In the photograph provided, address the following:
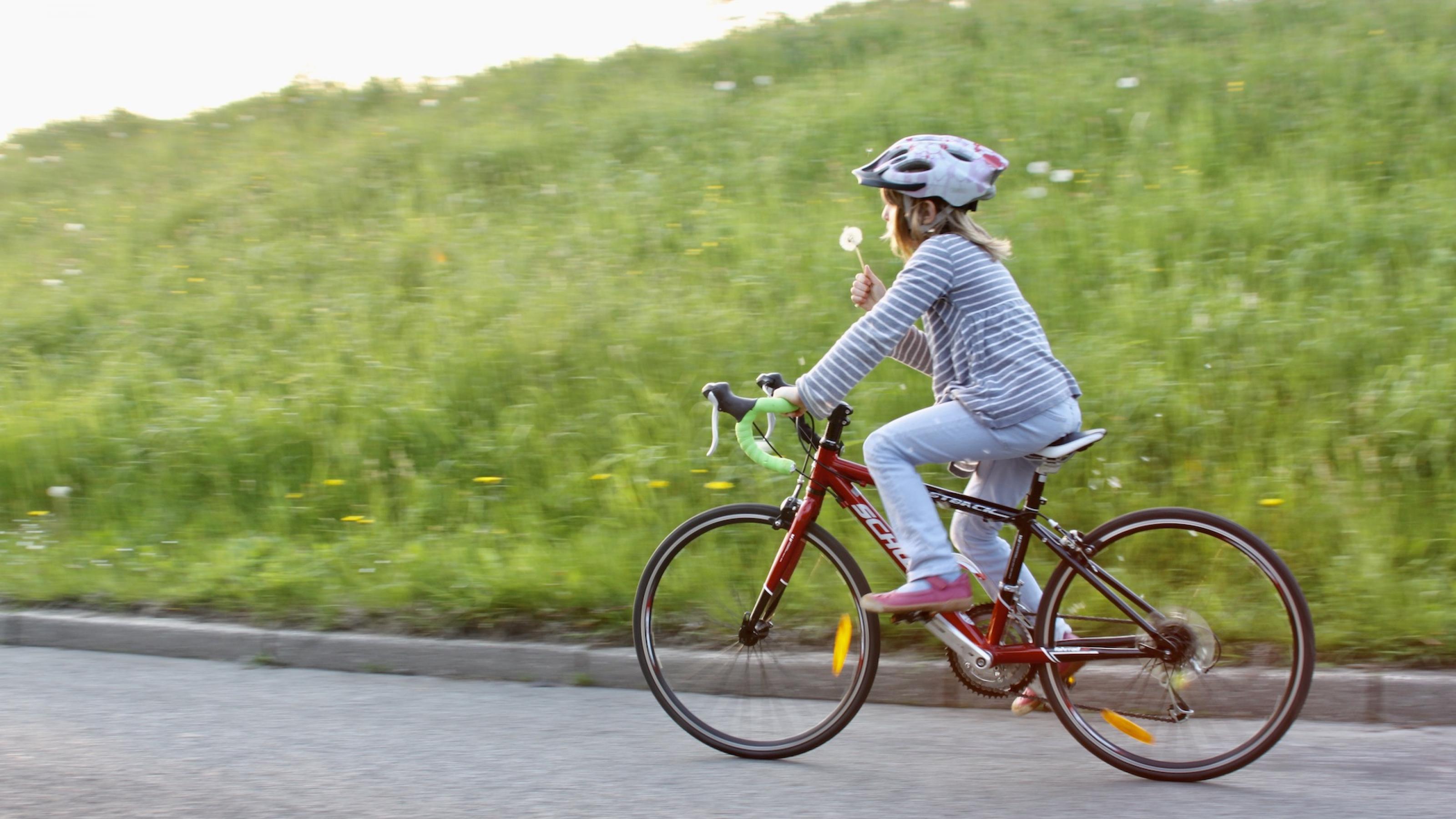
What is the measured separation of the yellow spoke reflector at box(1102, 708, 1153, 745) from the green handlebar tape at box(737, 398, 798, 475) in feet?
4.20

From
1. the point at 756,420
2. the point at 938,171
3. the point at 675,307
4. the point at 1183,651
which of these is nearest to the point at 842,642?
the point at 756,420

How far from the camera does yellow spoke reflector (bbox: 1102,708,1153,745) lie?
376cm

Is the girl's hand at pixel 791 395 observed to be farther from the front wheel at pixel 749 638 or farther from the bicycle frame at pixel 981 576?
the front wheel at pixel 749 638

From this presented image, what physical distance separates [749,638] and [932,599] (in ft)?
2.51

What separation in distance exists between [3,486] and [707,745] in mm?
5260

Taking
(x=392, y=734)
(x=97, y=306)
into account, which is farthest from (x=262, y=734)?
(x=97, y=306)

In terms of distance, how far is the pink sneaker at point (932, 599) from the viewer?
369 centimetres

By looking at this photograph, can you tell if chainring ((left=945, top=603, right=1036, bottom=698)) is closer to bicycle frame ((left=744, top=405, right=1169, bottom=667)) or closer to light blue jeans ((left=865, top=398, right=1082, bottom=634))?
bicycle frame ((left=744, top=405, right=1169, bottom=667))

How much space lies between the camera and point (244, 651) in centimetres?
540

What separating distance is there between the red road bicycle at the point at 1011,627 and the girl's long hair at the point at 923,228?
1.90 feet

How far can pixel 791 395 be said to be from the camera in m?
3.78

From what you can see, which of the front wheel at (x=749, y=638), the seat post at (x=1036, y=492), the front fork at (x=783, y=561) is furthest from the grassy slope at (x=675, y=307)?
the seat post at (x=1036, y=492)

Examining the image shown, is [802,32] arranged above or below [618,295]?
above

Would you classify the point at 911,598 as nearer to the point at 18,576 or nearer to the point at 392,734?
the point at 392,734
